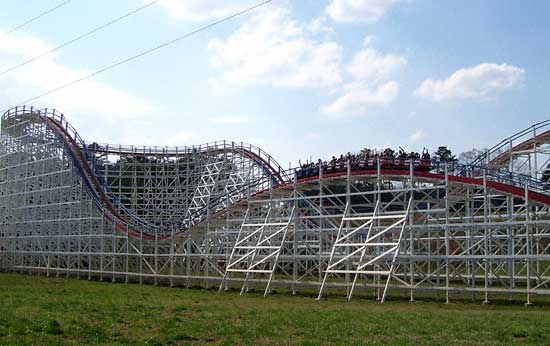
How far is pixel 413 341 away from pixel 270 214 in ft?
54.5

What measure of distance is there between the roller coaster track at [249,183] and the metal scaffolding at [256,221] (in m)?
0.06

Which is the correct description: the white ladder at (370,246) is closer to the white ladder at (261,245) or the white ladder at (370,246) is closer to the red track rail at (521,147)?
the white ladder at (261,245)

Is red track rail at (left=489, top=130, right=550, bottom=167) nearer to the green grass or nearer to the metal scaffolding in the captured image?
the metal scaffolding

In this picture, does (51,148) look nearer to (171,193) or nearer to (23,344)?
(171,193)

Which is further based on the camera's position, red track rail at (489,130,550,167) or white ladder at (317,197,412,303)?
red track rail at (489,130,550,167)

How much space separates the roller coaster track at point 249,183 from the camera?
2164cm

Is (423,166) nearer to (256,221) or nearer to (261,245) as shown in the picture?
(261,245)

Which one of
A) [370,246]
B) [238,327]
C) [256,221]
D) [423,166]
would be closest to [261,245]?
[256,221]

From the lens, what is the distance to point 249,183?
97.6 feet

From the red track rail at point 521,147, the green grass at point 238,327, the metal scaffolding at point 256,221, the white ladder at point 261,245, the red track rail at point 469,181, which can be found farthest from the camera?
the red track rail at point 521,147

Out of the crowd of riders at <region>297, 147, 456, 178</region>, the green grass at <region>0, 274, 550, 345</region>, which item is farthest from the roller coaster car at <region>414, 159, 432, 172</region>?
the green grass at <region>0, 274, 550, 345</region>

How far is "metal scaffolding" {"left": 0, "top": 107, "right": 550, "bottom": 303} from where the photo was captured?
22688 millimetres

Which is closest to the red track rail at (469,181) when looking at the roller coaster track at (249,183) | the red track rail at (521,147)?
the roller coaster track at (249,183)

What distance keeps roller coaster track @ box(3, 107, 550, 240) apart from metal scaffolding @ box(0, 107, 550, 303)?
60 mm
